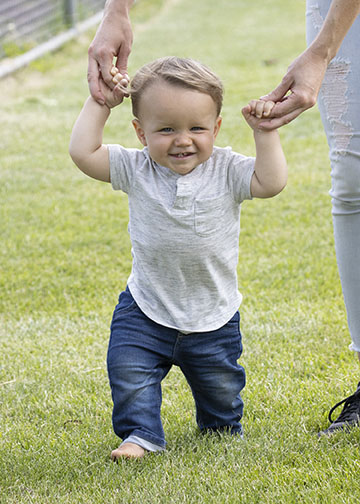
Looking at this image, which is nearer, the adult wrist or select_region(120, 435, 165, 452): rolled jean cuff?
select_region(120, 435, 165, 452): rolled jean cuff

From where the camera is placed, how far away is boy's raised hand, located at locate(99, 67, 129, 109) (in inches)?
86.8

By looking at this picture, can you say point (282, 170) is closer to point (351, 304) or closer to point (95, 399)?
point (351, 304)

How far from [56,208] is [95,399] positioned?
239cm

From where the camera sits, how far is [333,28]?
2131 mm

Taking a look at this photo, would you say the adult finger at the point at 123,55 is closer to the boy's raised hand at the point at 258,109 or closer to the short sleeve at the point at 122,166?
the short sleeve at the point at 122,166

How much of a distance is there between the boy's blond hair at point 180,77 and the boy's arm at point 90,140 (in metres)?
0.13

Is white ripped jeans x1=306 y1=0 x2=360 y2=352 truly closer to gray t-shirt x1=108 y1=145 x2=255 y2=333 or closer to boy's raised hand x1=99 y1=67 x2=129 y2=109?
gray t-shirt x1=108 y1=145 x2=255 y2=333

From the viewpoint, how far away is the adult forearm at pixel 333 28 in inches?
83.4

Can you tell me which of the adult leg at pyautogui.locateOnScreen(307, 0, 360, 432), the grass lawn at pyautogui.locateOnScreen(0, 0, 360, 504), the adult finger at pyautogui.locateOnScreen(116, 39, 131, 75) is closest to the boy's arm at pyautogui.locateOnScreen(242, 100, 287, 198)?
the adult leg at pyautogui.locateOnScreen(307, 0, 360, 432)

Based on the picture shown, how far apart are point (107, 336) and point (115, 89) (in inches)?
55.6

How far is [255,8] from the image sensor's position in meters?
13.6

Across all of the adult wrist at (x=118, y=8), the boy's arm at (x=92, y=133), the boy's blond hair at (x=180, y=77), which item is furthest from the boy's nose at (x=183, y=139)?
the adult wrist at (x=118, y=8)

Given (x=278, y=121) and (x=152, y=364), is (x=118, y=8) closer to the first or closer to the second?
(x=278, y=121)

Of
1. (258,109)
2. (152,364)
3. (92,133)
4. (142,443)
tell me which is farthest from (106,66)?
(142,443)
